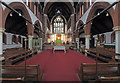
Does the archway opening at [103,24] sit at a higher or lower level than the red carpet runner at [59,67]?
higher

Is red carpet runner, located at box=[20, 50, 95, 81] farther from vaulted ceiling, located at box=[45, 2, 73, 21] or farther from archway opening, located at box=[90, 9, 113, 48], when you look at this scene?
vaulted ceiling, located at box=[45, 2, 73, 21]

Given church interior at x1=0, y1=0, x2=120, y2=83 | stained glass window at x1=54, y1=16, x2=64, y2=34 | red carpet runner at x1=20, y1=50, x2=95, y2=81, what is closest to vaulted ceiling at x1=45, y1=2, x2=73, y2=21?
church interior at x1=0, y1=0, x2=120, y2=83

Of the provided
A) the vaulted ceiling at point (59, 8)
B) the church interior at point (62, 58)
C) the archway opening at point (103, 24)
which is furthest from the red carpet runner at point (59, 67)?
the vaulted ceiling at point (59, 8)

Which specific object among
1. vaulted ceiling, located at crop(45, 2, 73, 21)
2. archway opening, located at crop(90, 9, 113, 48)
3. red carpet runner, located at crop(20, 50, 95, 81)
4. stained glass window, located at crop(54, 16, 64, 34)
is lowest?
red carpet runner, located at crop(20, 50, 95, 81)

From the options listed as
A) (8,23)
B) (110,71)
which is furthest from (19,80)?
(8,23)

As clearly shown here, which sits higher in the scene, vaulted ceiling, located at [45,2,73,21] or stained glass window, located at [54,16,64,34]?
vaulted ceiling, located at [45,2,73,21]

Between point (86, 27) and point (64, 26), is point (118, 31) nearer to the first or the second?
point (86, 27)

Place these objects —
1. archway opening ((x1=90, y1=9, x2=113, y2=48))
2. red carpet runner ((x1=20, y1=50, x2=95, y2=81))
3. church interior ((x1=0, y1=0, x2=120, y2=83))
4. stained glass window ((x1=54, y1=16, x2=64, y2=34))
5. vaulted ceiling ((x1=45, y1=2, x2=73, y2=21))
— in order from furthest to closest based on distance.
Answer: stained glass window ((x1=54, y1=16, x2=64, y2=34)), vaulted ceiling ((x1=45, y1=2, x2=73, y2=21)), archway opening ((x1=90, y1=9, x2=113, y2=48)), red carpet runner ((x1=20, y1=50, x2=95, y2=81)), church interior ((x1=0, y1=0, x2=120, y2=83))

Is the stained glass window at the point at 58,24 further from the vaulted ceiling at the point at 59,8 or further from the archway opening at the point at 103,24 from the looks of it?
the archway opening at the point at 103,24

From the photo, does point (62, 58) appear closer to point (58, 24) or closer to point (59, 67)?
point (59, 67)

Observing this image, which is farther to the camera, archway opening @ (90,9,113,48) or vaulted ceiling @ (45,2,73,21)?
vaulted ceiling @ (45,2,73,21)

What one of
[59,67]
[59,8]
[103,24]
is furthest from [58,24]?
[59,67]

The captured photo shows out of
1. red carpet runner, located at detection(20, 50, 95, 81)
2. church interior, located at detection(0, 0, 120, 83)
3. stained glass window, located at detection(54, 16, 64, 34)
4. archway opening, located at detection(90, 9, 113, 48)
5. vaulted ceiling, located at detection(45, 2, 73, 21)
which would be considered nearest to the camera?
church interior, located at detection(0, 0, 120, 83)

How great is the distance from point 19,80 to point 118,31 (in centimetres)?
619
